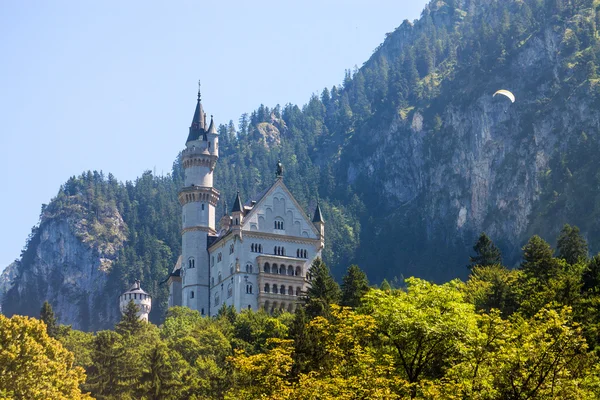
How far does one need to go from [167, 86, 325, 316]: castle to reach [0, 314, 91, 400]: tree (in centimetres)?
6151

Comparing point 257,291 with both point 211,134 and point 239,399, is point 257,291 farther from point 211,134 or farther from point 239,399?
point 239,399

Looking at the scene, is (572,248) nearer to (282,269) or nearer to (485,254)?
(485,254)

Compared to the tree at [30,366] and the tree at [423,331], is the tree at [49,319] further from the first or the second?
the tree at [423,331]

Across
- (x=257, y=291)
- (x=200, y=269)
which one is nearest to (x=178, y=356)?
(x=257, y=291)

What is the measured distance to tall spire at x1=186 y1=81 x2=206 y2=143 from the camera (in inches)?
5979

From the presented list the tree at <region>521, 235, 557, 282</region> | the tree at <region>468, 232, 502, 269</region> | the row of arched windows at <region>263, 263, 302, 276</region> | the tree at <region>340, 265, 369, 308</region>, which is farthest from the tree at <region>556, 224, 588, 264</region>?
the row of arched windows at <region>263, 263, 302, 276</region>

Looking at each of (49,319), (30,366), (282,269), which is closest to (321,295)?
(49,319)

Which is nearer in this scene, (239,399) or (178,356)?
(239,399)

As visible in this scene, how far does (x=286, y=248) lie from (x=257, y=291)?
673 centimetres

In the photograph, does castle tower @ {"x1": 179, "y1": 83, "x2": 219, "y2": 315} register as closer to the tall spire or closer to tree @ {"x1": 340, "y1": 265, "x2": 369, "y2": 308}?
the tall spire

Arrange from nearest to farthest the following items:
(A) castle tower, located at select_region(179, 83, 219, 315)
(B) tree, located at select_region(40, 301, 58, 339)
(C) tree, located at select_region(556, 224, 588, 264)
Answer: (C) tree, located at select_region(556, 224, 588, 264)
(B) tree, located at select_region(40, 301, 58, 339)
(A) castle tower, located at select_region(179, 83, 219, 315)

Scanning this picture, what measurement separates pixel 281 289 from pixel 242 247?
6.60 metres

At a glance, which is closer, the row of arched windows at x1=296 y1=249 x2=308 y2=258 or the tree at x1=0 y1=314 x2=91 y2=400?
the tree at x1=0 y1=314 x2=91 y2=400

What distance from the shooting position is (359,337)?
185ft
